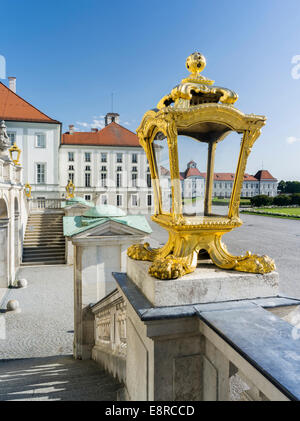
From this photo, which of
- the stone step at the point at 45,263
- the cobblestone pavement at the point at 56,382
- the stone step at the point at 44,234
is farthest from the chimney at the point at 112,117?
the cobblestone pavement at the point at 56,382

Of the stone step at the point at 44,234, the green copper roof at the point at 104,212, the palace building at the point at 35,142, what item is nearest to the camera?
the green copper roof at the point at 104,212

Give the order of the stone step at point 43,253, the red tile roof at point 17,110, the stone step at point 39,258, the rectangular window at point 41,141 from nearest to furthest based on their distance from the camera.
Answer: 1. the stone step at point 39,258
2. the stone step at point 43,253
3. the red tile roof at point 17,110
4. the rectangular window at point 41,141

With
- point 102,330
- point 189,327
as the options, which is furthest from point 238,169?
point 102,330

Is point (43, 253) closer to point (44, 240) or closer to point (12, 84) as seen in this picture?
point (44, 240)

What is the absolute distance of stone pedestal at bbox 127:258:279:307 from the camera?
2162 mm

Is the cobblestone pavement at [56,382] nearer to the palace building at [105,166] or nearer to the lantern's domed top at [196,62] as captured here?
the lantern's domed top at [196,62]

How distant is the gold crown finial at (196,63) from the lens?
2645 millimetres

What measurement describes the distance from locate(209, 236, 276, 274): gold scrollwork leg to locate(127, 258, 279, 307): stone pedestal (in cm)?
5

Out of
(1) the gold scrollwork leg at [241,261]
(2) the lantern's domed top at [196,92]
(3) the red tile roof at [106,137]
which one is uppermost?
(3) the red tile roof at [106,137]

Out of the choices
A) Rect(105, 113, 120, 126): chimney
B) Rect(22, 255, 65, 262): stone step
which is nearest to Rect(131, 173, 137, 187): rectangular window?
Rect(105, 113, 120, 126): chimney

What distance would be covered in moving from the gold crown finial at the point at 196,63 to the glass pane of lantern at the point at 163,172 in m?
0.66

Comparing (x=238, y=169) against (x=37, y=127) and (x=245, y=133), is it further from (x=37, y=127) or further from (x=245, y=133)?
(x=37, y=127)

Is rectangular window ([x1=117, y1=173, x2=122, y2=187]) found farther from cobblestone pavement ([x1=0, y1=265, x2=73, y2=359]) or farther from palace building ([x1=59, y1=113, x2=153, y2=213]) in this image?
cobblestone pavement ([x1=0, y1=265, x2=73, y2=359])

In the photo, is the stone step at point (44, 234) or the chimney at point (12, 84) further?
the chimney at point (12, 84)
